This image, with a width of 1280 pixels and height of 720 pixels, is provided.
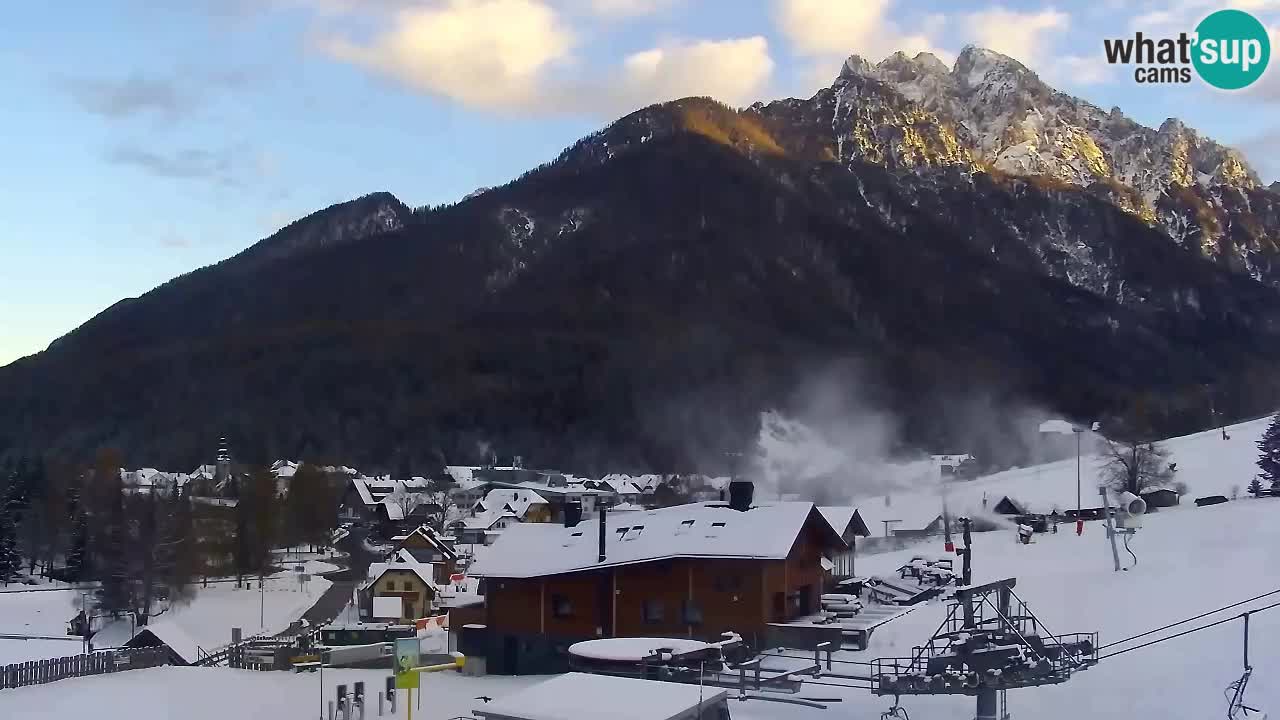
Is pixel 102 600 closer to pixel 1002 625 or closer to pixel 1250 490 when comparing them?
pixel 1002 625

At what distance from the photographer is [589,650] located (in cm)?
2678

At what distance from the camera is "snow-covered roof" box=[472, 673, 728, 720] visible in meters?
19.2

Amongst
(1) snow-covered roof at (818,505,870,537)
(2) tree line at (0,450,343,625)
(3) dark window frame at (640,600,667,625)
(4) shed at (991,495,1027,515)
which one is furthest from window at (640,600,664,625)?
(4) shed at (991,495,1027,515)

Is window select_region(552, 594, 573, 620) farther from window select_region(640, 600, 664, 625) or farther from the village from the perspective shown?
window select_region(640, 600, 664, 625)

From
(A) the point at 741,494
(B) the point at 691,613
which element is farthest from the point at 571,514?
(B) the point at 691,613

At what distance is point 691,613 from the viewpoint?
34.3 metres

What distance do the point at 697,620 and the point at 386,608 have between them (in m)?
22.4

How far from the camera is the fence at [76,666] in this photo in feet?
96.8

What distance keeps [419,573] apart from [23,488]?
44529 mm

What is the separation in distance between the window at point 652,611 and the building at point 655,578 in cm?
3

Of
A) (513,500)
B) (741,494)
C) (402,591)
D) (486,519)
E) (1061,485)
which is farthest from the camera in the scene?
(513,500)

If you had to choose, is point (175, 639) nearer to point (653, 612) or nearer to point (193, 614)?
point (193, 614)

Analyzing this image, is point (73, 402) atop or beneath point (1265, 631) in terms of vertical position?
atop

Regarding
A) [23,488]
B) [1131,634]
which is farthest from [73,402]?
[1131,634]
